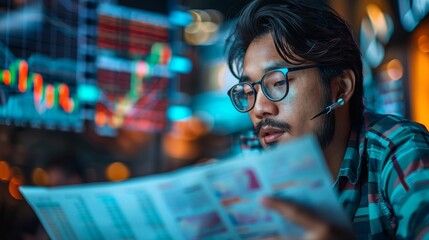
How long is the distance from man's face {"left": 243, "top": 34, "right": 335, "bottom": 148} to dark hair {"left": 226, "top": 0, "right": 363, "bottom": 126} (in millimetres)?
33

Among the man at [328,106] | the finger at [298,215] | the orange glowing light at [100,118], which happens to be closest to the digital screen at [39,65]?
the orange glowing light at [100,118]

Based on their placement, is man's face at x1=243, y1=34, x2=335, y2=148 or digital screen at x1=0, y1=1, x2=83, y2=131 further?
digital screen at x1=0, y1=1, x2=83, y2=131

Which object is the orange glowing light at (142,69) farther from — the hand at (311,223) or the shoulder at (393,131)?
the hand at (311,223)

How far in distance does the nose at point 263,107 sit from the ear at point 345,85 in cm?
21

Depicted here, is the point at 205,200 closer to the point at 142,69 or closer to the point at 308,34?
the point at 308,34

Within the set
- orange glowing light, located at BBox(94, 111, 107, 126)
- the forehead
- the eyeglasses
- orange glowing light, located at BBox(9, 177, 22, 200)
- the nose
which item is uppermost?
the forehead

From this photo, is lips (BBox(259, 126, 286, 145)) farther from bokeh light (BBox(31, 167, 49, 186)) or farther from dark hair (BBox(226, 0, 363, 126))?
bokeh light (BBox(31, 167, 49, 186))

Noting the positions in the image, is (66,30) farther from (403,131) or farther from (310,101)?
(403,131)

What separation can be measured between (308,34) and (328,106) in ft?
0.69

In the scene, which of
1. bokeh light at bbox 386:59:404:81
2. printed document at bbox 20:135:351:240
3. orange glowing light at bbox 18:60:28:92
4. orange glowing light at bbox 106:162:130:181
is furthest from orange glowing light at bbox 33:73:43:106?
printed document at bbox 20:135:351:240

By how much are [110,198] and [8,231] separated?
407cm

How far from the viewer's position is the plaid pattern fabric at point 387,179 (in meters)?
1.07

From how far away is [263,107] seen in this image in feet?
4.94

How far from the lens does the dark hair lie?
5.04 feet
